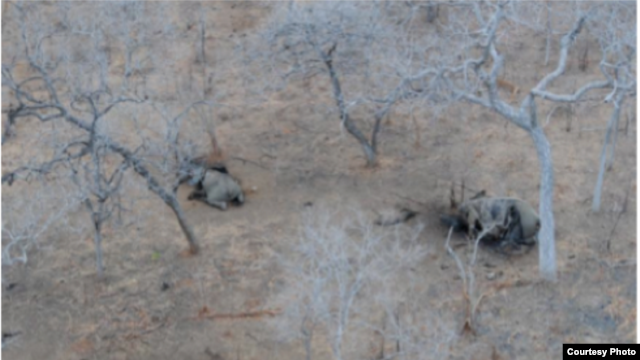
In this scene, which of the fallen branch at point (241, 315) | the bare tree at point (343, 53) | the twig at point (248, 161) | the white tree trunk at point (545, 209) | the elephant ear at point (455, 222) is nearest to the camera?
the white tree trunk at point (545, 209)

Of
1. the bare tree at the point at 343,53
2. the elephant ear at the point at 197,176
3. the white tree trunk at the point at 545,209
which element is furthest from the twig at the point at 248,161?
the white tree trunk at the point at 545,209

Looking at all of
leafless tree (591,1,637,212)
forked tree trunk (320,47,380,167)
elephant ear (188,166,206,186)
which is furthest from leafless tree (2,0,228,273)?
leafless tree (591,1,637,212)

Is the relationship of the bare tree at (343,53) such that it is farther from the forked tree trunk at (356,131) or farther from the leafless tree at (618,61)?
the leafless tree at (618,61)

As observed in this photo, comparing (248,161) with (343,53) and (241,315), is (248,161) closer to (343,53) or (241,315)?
(343,53)

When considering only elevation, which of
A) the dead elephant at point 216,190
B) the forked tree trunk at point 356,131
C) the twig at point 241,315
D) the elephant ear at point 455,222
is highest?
the forked tree trunk at point 356,131

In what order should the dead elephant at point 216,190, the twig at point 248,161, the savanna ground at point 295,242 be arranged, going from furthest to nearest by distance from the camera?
1. the twig at point 248,161
2. the dead elephant at point 216,190
3. the savanna ground at point 295,242

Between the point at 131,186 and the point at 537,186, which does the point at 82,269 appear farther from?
the point at 537,186
